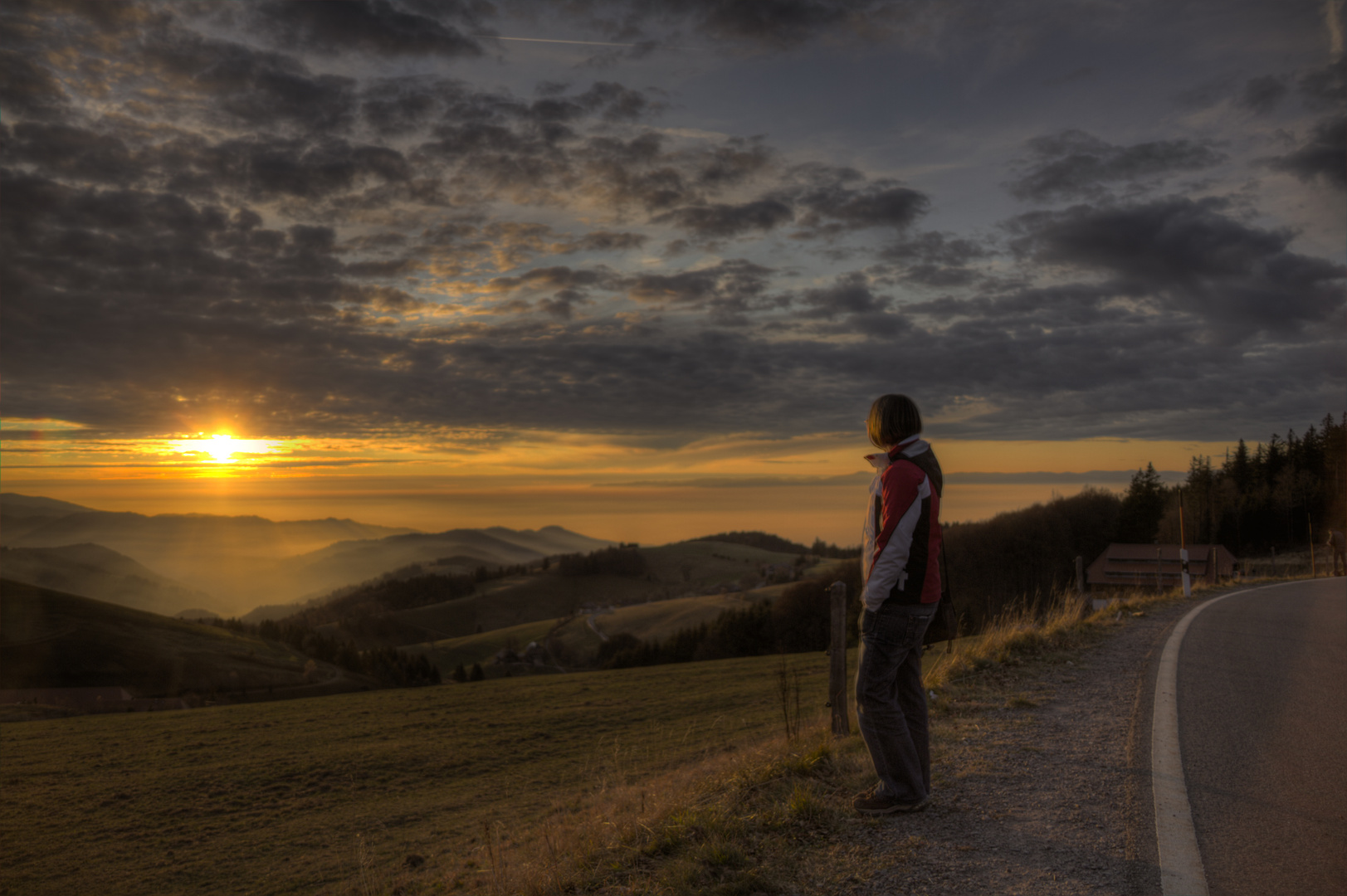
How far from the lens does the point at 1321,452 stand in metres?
81.6

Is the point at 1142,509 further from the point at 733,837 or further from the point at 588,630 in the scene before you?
the point at 733,837

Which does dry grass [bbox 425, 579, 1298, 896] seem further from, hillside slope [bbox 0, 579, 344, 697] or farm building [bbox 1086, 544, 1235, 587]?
hillside slope [bbox 0, 579, 344, 697]

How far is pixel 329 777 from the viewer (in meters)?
21.0

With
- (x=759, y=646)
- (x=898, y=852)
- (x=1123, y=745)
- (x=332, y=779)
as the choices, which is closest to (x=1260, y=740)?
(x=1123, y=745)

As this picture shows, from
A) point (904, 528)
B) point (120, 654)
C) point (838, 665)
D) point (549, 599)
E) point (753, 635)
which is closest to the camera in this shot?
point (904, 528)

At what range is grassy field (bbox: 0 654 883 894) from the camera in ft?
44.2

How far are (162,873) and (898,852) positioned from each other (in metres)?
15.7

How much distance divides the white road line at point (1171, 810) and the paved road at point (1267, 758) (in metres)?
0.05

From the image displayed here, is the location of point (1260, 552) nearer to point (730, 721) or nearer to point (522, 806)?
point (730, 721)

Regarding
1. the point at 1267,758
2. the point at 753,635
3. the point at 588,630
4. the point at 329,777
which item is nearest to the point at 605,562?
the point at 588,630

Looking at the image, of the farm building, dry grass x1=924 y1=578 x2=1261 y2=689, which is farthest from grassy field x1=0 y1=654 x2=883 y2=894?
the farm building

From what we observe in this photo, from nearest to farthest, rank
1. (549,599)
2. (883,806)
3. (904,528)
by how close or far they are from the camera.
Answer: (904,528) < (883,806) < (549,599)

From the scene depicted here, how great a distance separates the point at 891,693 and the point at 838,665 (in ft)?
11.8

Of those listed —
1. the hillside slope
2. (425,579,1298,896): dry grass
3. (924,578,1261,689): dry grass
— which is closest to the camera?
(425,579,1298,896): dry grass
